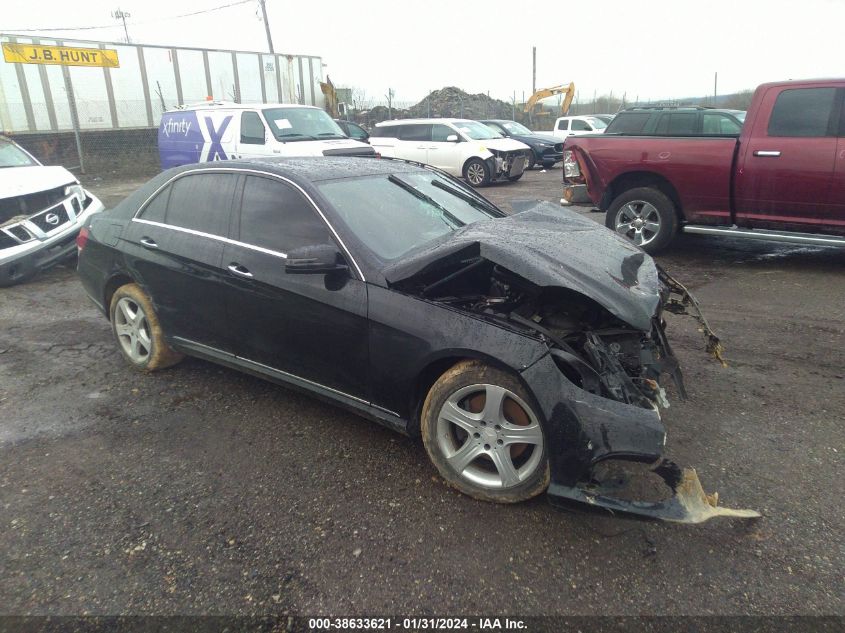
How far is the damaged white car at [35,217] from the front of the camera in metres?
6.64

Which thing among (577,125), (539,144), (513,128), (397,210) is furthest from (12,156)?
(577,125)

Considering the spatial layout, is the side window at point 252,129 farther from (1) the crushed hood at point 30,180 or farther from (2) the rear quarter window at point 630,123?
(2) the rear quarter window at point 630,123

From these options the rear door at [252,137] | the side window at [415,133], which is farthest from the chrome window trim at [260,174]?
the side window at [415,133]

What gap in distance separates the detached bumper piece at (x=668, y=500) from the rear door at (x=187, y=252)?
231 centimetres

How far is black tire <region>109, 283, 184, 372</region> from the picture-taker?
13.9 ft

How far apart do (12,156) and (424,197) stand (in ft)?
22.6

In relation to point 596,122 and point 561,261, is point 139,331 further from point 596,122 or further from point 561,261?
point 596,122

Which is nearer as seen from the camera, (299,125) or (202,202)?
(202,202)

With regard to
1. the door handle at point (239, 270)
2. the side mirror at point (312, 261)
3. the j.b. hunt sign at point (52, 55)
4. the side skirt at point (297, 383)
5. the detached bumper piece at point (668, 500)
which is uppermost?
the j.b. hunt sign at point (52, 55)

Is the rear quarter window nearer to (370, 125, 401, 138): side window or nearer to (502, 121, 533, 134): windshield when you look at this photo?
(370, 125, 401, 138): side window

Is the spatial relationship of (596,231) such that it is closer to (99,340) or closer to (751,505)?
(751,505)

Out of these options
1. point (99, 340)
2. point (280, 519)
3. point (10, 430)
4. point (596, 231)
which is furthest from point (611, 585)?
point (99, 340)

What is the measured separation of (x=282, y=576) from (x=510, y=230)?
6.85ft

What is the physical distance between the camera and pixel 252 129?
11.1 meters
